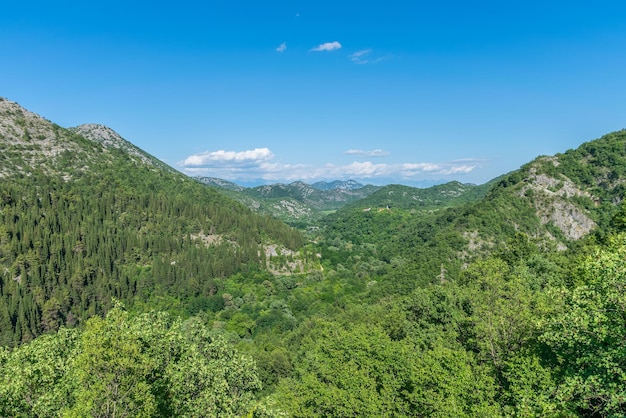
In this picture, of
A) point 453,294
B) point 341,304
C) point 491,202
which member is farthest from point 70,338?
point 491,202

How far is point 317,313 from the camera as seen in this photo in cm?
12200

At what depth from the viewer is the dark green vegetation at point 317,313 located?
2122cm

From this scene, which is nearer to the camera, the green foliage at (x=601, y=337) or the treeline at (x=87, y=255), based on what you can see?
the green foliage at (x=601, y=337)

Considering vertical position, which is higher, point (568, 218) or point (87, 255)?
point (568, 218)

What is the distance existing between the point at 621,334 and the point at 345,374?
2383 cm

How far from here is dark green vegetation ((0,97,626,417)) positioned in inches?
835

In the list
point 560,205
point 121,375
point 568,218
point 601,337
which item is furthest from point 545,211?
A: point 121,375

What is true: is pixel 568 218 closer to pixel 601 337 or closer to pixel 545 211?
pixel 545 211

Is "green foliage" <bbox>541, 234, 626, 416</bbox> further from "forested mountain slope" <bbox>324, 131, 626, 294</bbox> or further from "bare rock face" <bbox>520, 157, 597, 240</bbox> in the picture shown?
"bare rock face" <bbox>520, 157, 597, 240</bbox>

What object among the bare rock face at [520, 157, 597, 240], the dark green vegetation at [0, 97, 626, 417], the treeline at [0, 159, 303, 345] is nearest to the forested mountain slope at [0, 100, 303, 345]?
the treeline at [0, 159, 303, 345]

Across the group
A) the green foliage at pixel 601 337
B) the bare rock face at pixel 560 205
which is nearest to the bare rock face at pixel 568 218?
the bare rock face at pixel 560 205

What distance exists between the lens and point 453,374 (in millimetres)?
28781

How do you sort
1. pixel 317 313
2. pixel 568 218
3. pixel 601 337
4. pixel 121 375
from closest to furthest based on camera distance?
1. pixel 601 337
2. pixel 121 375
3. pixel 317 313
4. pixel 568 218

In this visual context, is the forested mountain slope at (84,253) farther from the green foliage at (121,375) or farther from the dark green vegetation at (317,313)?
the green foliage at (121,375)
